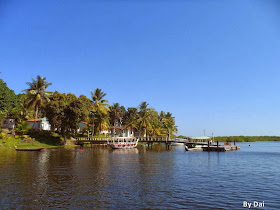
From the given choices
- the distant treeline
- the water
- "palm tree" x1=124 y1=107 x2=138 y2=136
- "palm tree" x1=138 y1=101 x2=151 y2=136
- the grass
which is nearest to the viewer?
the water

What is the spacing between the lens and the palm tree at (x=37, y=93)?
67.7 m

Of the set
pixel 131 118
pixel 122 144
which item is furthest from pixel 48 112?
pixel 131 118

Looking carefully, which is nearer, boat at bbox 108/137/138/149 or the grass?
the grass

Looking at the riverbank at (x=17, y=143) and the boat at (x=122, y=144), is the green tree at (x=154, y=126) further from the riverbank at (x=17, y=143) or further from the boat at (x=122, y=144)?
the riverbank at (x=17, y=143)

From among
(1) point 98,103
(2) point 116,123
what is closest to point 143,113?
(1) point 98,103

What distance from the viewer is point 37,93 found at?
2682 inches

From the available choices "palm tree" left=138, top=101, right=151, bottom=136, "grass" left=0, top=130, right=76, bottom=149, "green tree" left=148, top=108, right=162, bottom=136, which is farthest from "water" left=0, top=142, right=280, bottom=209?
"green tree" left=148, top=108, right=162, bottom=136

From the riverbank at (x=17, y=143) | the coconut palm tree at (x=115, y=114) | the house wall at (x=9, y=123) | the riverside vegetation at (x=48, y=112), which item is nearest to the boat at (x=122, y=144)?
the riverside vegetation at (x=48, y=112)

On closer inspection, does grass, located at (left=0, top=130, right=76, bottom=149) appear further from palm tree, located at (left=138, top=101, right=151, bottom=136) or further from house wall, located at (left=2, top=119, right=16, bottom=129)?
palm tree, located at (left=138, top=101, right=151, bottom=136)

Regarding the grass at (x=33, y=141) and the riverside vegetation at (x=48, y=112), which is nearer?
the grass at (x=33, y=141)

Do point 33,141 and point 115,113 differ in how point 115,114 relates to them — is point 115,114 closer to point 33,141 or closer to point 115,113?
point 115,113

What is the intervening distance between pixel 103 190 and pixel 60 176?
7.77 m

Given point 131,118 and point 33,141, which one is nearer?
point 33,141

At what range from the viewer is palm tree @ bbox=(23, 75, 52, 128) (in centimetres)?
6772
